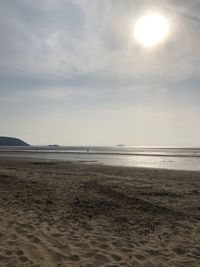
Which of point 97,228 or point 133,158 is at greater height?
point 133,158

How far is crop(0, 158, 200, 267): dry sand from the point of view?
6996 millimetres

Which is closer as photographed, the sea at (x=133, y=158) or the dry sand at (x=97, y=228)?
the dry sand at (x=97, y=228)

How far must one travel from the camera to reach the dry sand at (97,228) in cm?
700

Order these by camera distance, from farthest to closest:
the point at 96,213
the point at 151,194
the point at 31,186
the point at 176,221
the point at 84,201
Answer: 1. the point at 31,186
2. the point at 151,194
3. the point at 84,201
4. the point at 96,213
5. the point at 176,221

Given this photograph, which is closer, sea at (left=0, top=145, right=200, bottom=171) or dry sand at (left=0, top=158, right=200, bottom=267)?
dry sand at (left=0, top=158, right=200, bottom=267)

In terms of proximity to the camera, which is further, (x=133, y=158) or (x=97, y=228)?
(x=133, y=158)

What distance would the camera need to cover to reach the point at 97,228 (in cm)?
930

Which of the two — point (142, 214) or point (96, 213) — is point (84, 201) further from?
point (142, 214)

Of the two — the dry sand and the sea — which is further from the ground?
the sea

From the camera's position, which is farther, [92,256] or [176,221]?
[176,221]

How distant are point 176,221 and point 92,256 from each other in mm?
4155

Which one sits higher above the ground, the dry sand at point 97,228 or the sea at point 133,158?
the sea at point 133,158

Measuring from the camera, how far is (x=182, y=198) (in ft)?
47.0

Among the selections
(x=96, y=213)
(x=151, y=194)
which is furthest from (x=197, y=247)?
(x=151, y=194)
